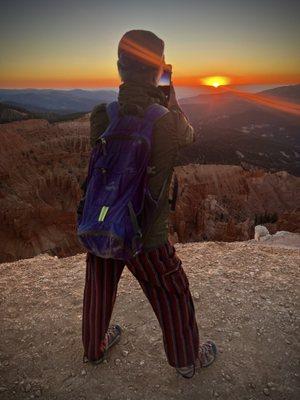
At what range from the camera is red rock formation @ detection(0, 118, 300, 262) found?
21547 millimetres

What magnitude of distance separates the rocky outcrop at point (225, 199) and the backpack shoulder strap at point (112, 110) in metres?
20.9

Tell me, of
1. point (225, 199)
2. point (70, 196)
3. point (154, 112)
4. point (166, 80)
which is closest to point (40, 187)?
point (70, 196)

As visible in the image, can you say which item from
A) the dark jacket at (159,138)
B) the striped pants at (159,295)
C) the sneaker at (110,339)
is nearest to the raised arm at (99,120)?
the dark jacket at (159,138)

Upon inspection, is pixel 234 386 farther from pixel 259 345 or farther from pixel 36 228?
pixel 36 228

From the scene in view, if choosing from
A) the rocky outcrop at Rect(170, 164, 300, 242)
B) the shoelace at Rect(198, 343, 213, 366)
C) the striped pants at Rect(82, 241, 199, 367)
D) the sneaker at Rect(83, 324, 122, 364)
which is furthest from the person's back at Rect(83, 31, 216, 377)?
the rocky outcrop at Rect(170, 164, 300, 242)

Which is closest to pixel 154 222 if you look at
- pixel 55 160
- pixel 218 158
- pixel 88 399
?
pixel 88 399

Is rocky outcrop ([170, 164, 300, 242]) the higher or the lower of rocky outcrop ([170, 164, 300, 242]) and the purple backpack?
the lower

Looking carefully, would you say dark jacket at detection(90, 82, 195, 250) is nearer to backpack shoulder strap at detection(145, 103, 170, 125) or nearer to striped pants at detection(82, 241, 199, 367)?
backpack shoulder strap at detection(145, 103, 170, 125)

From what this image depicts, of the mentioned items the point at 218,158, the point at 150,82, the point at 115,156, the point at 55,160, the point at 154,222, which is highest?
the point at 150,82

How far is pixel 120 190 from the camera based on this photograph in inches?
67.5

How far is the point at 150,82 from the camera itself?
183 cm

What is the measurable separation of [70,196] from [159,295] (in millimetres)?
28697

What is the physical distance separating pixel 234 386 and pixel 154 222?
1280mm

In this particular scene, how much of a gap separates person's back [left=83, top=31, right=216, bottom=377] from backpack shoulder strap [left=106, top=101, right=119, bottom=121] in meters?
0.03
